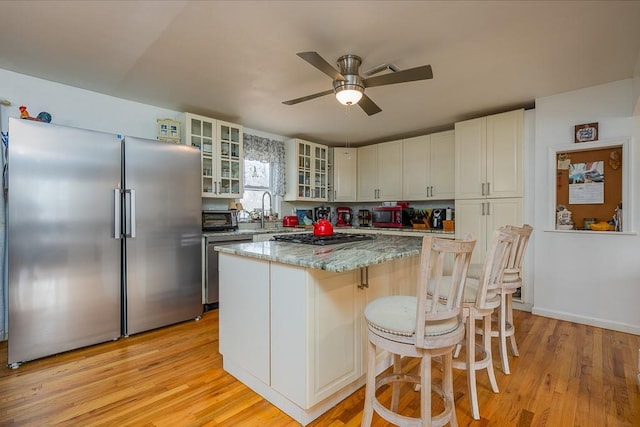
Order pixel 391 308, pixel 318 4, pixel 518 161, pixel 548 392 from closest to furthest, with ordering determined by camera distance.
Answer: pixel 391 308 → pixel 318 4 → pixel 548 392 → pixel 518 161

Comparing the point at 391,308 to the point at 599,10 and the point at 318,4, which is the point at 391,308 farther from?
the point at 599,10

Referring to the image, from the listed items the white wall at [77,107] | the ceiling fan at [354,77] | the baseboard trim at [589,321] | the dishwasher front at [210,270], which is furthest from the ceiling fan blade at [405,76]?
the baseboard trim at [589,321]

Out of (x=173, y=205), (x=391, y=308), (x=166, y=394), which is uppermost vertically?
(x=173, y=205)

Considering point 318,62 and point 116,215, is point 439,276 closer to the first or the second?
point 318,62

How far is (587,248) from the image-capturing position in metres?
3.11

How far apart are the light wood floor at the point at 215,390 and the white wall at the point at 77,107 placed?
2.14 m

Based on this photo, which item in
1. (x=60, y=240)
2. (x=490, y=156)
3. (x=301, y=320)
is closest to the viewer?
(x=301, y=320)

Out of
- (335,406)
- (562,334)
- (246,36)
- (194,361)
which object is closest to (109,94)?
(246,36)

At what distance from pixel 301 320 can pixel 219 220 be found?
252cm

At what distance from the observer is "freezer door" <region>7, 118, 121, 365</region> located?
2.31 m

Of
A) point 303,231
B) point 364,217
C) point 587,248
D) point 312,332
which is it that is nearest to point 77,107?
point 303,231

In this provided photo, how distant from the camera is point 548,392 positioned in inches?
76.0

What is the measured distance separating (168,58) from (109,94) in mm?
1282

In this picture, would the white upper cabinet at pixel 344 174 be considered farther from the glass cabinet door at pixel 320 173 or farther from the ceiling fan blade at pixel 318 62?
the ceiling fan blade at pixel 318 62
